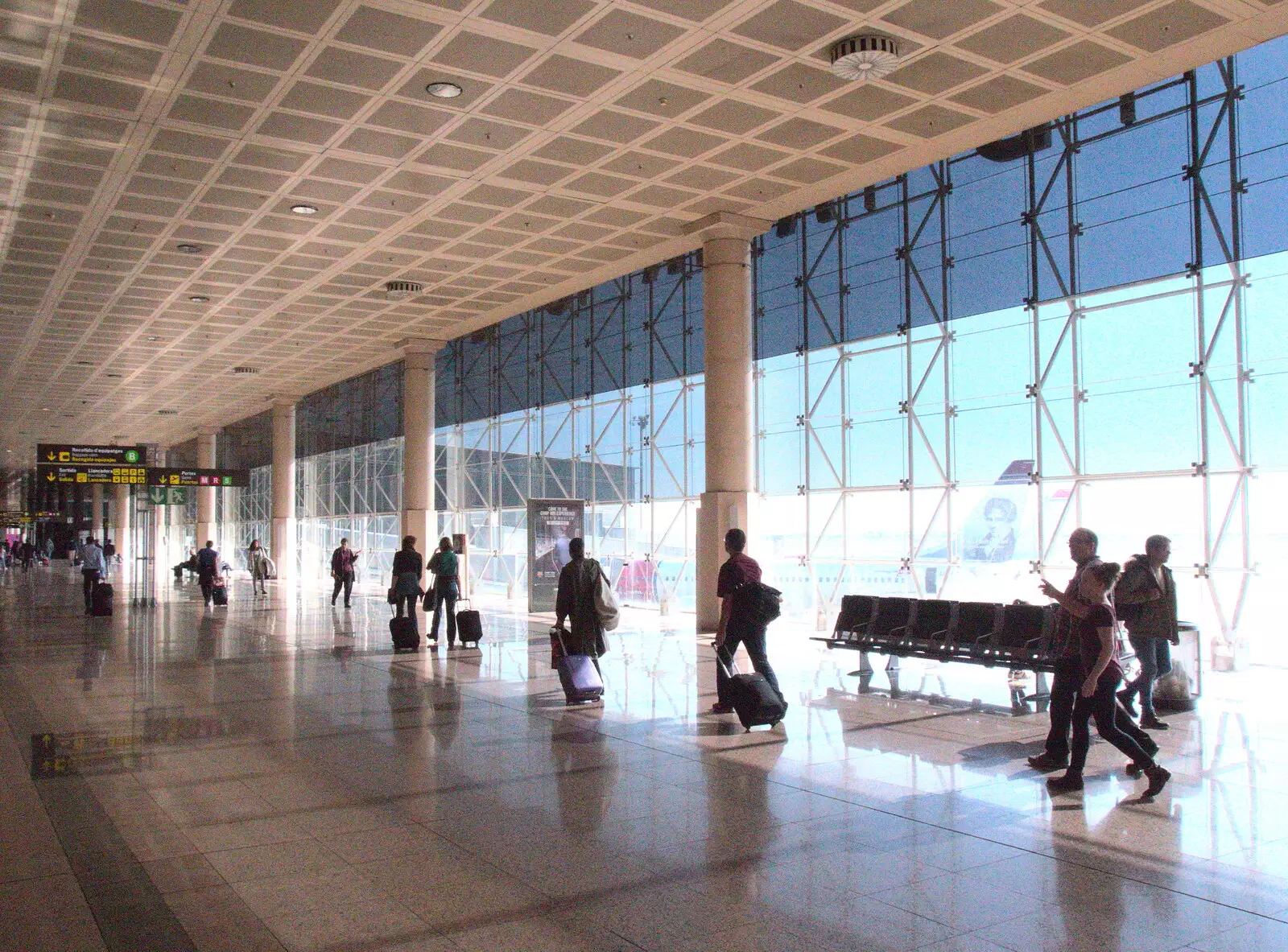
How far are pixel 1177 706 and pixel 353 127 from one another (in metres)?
10.4

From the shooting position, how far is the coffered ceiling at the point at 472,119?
10.2 metres

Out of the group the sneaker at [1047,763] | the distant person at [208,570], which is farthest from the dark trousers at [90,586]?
the sneaker at [1047,763]

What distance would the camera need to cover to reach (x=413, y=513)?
26.2 meters

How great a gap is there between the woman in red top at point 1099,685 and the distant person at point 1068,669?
3.0 inches

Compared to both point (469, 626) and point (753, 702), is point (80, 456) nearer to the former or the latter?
point (469, 626)

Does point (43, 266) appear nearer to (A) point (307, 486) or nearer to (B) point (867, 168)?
(B) point (867, 168)

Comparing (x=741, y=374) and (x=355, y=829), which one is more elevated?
(x=741, y=374)

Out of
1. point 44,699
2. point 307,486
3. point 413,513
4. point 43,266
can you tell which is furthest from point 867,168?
point 307,486

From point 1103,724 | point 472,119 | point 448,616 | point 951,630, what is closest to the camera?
point 1103,724

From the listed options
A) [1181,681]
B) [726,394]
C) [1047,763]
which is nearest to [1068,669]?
[1047,763]

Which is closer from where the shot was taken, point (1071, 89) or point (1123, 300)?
point (1071, 89)

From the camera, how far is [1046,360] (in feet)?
52.6

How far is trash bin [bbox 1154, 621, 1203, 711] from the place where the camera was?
9.30 metres

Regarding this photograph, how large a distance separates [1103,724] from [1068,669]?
0.50m
